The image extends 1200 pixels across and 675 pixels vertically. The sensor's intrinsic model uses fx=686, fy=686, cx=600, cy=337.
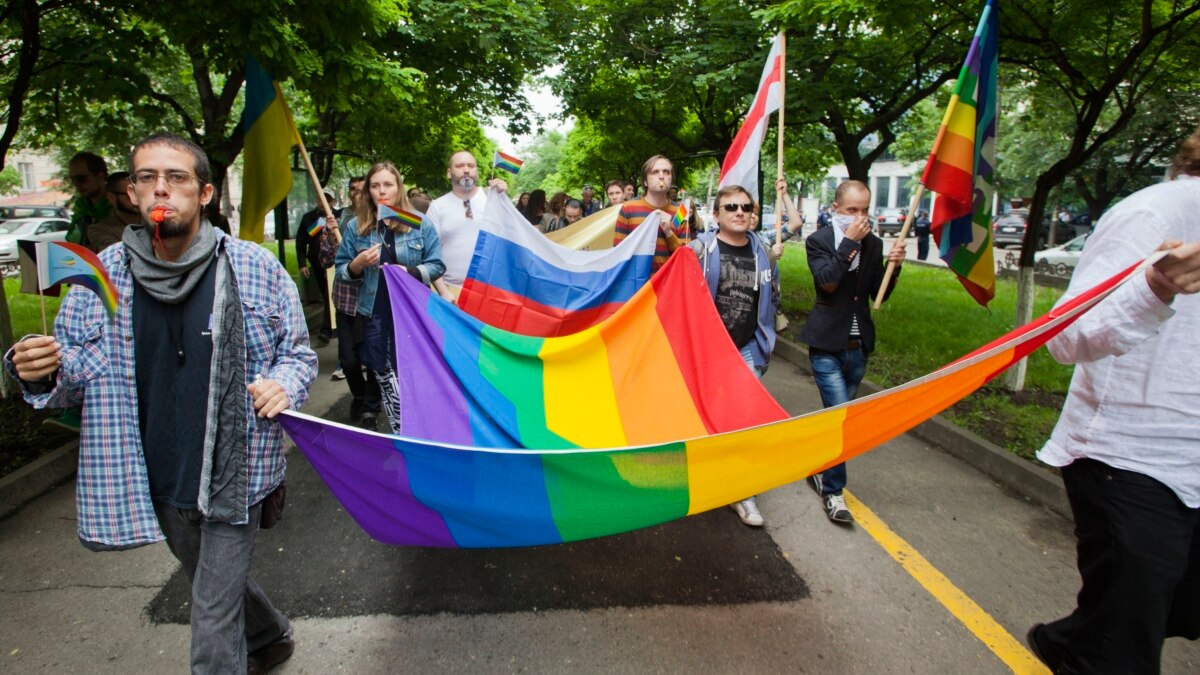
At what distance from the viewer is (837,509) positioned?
413 centimetres

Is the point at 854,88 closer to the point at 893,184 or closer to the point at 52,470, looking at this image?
the point at 52,470

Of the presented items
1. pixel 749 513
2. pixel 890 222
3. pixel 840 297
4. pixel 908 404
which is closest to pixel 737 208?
pixel 840 297

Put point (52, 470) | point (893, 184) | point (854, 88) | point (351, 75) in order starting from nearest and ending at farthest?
point (52, 470) → point (351, 75) → point (854, 88) → point (893, 184)

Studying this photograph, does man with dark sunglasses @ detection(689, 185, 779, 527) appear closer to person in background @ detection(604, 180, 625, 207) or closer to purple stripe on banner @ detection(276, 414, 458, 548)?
purple stripe on banner @ detection(276, 414, 458, 548)

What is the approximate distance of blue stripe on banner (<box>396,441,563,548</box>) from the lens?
90.0 inches

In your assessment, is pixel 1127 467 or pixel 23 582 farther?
pixel 23 582

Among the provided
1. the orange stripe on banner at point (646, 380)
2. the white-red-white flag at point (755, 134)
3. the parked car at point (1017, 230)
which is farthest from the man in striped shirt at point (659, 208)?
the parked car at point (1017, 230)

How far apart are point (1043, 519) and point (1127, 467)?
2.65m

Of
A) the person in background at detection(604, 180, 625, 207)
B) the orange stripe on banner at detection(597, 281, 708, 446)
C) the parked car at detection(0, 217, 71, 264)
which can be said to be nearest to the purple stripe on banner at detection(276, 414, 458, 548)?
the orange stripe on banner at detection(597, 281, 708, 446)

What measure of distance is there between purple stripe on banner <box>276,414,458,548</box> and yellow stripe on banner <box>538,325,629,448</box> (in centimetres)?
101

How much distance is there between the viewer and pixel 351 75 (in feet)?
20.6

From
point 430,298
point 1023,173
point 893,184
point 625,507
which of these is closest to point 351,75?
point 430,298

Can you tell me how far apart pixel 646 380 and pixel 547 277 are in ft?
4.43

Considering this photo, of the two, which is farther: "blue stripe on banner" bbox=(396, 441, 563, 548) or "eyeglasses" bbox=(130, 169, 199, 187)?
"blue stripe on banner" bbox=(396, 441, 563, 548)
